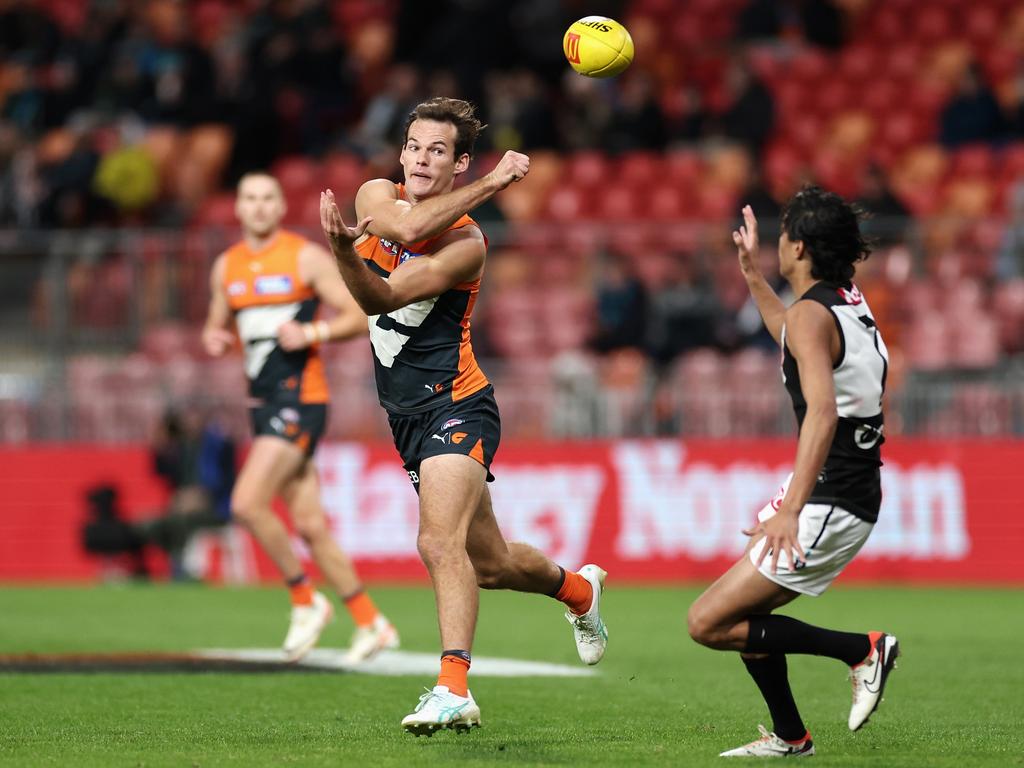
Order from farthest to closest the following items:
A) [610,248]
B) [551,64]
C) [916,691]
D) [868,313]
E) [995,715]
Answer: [551,64] → [610,248] → [916,691] → [995,715] → [868,313]

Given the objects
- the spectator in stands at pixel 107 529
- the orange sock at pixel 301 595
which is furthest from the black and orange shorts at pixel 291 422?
→ the spectator in stands at pixel 107 529

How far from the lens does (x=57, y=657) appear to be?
10586 millimetres

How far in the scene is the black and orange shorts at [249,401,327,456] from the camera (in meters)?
10.9

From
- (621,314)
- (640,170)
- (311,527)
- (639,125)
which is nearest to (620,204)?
(640,170)

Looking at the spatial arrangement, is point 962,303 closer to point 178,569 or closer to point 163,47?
point 178,569

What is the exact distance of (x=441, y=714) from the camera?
6.46 m

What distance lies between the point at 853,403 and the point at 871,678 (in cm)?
105

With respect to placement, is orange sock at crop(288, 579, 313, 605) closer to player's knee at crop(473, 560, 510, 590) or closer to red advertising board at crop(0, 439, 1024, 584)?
player's knee at crop(473, 560, 510, 590)

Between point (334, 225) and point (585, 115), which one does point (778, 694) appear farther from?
point (585, 115)

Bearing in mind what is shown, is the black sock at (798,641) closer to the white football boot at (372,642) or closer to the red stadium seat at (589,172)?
the white football boot at (372,642)

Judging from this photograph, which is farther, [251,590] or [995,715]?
[251,590]

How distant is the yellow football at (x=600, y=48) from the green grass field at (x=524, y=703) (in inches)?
117

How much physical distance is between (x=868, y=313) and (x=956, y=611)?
823 cm

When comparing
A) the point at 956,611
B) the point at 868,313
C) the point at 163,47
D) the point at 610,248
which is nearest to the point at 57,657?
the point at 868,313
